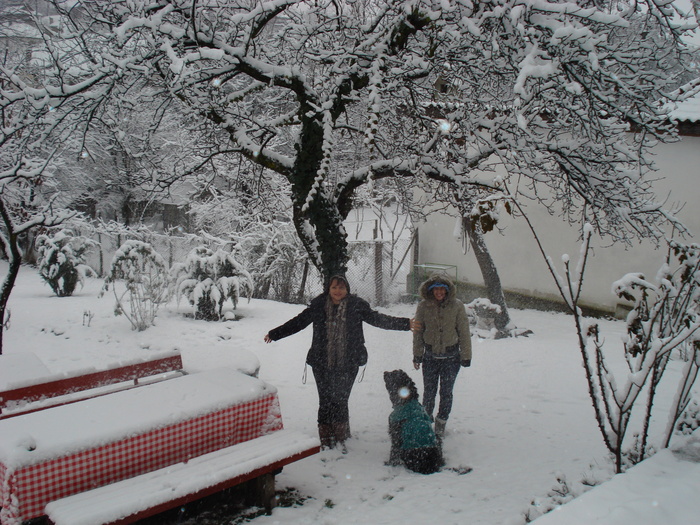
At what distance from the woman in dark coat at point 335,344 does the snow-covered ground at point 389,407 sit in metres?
0.32

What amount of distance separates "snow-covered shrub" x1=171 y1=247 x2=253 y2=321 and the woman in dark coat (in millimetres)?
4344

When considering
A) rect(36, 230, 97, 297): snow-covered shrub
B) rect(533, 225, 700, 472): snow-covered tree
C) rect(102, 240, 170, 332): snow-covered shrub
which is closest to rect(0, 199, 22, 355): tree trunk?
rect(102, 240, 170, 332): snow-covered shrub

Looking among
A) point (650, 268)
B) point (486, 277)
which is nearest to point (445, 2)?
point (486, 277)

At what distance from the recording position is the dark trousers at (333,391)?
452 centimetres

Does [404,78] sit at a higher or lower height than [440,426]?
higher

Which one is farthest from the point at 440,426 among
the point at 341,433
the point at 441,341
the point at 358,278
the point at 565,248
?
the point at 358,278

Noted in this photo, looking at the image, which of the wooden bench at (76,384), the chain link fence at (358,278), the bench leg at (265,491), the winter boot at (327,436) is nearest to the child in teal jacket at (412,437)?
the winter boot at (327,436)

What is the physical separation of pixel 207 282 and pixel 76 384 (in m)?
4.41

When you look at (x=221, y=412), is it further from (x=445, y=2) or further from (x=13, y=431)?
(x=445, y=2)

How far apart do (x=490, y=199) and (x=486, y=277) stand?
22.2ft

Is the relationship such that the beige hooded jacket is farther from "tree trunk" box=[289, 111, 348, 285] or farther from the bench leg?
the bench leg

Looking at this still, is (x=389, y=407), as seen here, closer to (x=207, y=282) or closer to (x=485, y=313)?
(x=485, y=313)

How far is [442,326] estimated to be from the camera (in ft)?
15.6

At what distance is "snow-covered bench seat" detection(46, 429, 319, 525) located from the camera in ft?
8.69
